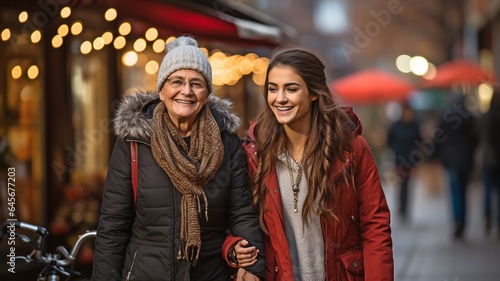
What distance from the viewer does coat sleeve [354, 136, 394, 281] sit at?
14.3 ft

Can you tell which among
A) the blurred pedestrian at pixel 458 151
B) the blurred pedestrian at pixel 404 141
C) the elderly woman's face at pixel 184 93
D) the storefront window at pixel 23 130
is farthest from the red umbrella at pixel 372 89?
the elderly woman's face at pixel 184 93

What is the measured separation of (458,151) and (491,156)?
631mm

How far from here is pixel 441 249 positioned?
1195cm

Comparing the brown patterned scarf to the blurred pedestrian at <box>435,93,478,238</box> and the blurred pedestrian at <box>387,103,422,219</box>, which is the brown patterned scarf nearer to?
the blurred pedestrian at <box>435,93,478,238</box>

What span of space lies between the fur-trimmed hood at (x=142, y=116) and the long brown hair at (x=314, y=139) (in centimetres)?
20

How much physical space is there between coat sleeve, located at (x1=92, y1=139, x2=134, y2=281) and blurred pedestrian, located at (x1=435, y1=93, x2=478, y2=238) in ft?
29.5

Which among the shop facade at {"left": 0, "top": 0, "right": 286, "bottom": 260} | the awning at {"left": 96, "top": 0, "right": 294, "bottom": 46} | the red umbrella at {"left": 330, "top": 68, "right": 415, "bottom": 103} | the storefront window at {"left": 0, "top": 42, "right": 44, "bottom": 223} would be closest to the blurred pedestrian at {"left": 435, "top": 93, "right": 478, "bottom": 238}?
the awning at {"left": 96, "top": 0, "right": 294, "bottom": 46}

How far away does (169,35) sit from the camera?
10.6 metres

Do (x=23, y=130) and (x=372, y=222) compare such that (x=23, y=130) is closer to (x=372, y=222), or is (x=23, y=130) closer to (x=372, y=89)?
(x=372, y=222)

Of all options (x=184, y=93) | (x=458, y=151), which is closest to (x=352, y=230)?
(x=184, y=93)

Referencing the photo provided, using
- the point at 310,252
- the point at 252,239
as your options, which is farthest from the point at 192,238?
the point at 310,252

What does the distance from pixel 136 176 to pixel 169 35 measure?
21.6 feet

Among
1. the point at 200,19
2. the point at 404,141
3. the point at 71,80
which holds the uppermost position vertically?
the point at 200,19

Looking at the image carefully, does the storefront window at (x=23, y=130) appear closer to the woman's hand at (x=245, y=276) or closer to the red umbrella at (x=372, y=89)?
the woman's hand at (x=245, y=276)
